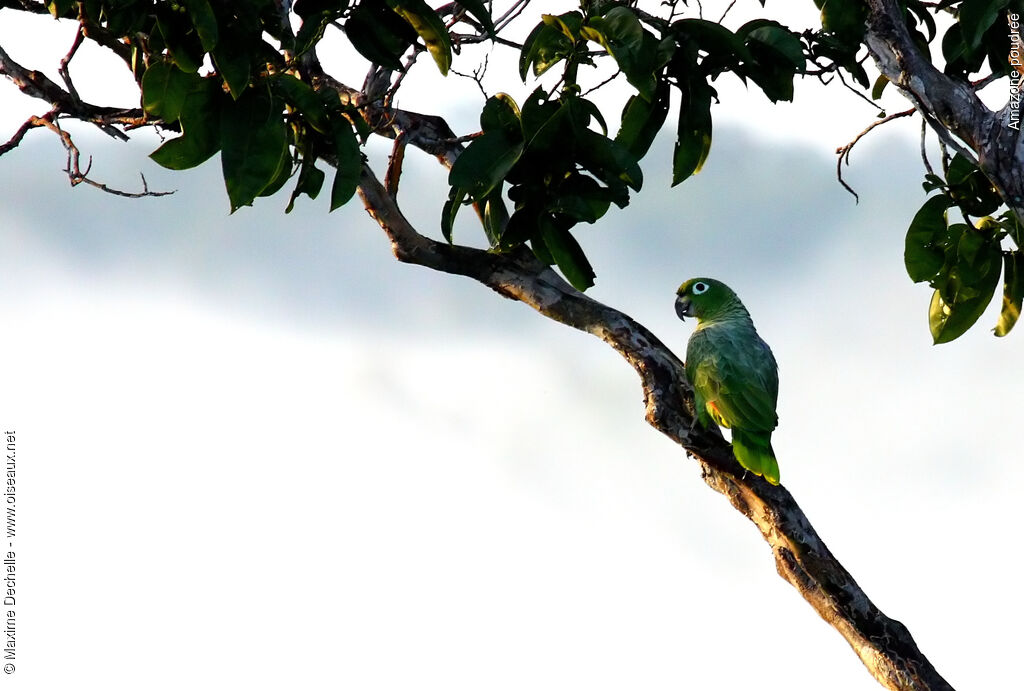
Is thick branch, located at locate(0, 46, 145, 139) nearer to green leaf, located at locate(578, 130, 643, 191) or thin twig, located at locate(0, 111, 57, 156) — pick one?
thin twig, located at locate(0, 111, 57, 156)

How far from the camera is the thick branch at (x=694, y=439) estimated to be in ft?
13.8

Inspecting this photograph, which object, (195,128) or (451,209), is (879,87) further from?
(195,128)

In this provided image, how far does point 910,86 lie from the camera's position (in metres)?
4.11

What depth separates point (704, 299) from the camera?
5.35 meters

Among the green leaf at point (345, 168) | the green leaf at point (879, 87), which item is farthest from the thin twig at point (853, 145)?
the green leaf at point (345, 168)

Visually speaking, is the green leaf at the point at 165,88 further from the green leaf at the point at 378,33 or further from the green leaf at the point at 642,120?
the green leaf at the point at 642,120

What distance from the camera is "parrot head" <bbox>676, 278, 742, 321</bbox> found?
525cm

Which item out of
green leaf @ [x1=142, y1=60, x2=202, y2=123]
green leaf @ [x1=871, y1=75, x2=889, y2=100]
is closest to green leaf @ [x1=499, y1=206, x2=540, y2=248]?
green leaf @ [x1=142, y1=60, x2=202, y2=123]

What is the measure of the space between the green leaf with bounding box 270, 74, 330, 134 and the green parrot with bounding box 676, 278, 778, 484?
6.80 feet

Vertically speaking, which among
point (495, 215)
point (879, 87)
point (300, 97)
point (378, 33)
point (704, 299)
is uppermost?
point (879, 87)

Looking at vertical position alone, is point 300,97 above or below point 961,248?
below

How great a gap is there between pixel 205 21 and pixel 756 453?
2775 mm

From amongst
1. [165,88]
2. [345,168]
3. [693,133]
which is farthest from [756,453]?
[165,88]

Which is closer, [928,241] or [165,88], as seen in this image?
[165,88]
